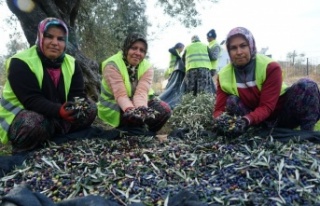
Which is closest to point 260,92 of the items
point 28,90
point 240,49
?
point 240,49

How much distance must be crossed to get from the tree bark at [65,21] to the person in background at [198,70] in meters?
2.23

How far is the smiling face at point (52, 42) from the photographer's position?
3.11 meters

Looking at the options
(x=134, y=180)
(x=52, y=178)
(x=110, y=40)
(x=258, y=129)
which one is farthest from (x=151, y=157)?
(x=110, y=40)

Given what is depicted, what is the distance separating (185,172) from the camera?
2324 mm

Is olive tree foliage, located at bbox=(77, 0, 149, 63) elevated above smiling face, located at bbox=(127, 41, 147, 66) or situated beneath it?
elevated above

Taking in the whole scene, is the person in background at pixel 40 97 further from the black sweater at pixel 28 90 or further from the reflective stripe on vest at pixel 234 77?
the reflective stripe on vest at pixel 234 77

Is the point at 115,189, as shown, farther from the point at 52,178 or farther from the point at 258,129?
the point at 258,129

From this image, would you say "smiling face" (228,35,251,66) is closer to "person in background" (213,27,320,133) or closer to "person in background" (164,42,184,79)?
"person in background" (213,27,320,133)

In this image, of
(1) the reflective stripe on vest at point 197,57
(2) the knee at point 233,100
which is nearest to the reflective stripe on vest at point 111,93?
(2) the knee at point 233,100

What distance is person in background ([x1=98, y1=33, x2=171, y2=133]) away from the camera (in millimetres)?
3432

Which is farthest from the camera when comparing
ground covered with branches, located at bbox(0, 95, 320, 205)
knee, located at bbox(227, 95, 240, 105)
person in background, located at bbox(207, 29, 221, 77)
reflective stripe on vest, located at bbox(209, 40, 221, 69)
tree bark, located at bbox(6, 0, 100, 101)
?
reflective stripe on vest, located at bbox(209, 40, 221, 69)

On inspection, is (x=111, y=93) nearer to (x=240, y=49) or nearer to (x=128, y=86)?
(x=128, y=86)

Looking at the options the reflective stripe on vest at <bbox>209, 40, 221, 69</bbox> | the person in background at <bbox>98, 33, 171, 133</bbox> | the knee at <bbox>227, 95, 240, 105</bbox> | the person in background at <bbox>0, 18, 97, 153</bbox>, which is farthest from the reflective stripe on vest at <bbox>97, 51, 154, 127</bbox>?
the reflective stripe on vest at <bbox>209, 40, 221, 69</bbox>

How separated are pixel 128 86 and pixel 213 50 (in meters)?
4.76
